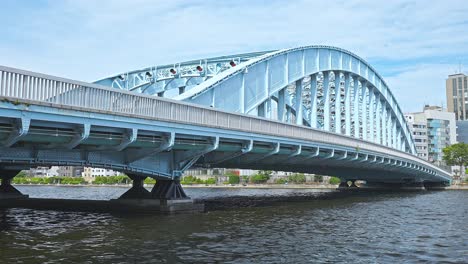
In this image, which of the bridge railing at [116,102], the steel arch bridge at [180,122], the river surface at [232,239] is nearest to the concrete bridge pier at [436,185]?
the steel arch bridge at [180,122]

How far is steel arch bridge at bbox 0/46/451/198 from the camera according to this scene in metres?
23.0

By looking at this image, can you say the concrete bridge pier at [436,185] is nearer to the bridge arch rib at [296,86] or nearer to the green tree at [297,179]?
the bridge arch rib at [296,86]

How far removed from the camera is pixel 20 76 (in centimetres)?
2178

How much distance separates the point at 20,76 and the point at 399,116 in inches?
3211

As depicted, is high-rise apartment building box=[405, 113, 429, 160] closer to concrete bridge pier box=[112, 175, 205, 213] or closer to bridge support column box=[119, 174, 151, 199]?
concrete bridge pier box=[112, 175, 205, 213]

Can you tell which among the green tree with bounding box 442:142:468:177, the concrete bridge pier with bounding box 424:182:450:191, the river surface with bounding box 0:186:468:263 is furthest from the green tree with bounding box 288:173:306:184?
the river surface with bounding box 0:186:468:263

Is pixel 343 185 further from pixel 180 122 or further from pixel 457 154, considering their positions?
pixel 180 122

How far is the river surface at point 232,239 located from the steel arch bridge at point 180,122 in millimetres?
3949

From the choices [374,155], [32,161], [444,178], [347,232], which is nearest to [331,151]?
[374,155]

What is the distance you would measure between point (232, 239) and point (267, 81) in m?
27.4

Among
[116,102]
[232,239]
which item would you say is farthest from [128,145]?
[232,239]

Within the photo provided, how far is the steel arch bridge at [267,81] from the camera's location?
44031 millimetres

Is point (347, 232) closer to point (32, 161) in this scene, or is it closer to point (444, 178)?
point (32, 161)

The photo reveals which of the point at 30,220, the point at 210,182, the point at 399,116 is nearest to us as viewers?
the point at 30,220
